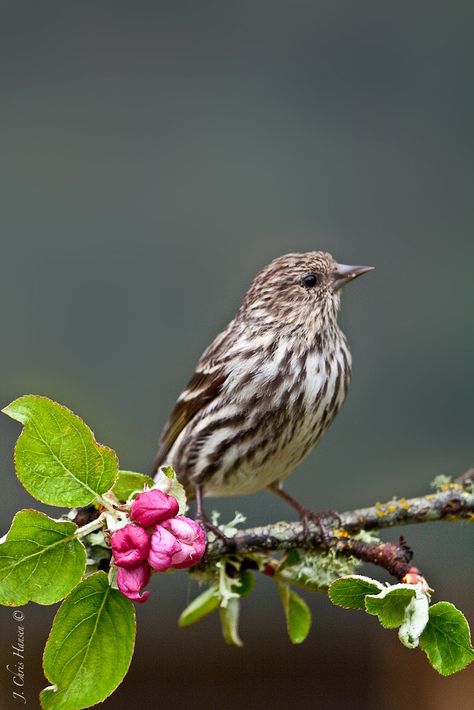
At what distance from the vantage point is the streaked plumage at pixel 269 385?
1950mm

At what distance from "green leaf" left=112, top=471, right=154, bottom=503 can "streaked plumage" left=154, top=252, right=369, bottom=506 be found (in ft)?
2.74

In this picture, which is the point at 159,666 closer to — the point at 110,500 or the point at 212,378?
the point at 212,378

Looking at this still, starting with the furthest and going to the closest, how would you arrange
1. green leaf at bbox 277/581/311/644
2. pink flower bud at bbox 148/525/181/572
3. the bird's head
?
1. the bird's head
2. green leaf at bbox 277/581/311/644
3. pink flower bud at bbox 148/525/181/572

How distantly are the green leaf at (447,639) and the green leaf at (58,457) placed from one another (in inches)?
13.8

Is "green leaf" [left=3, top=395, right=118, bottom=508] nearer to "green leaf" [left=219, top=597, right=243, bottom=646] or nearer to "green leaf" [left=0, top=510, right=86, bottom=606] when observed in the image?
"green leaf" [left=0, top=510, right=86, bottom=606]


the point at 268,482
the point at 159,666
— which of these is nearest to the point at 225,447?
the point at 268,482

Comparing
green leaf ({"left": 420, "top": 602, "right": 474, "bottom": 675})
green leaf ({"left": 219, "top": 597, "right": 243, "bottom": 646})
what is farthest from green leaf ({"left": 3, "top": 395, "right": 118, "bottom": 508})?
green leaf ({"left": 219, "top": 597, "right": 243, "bottom": 646})

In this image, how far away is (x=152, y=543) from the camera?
100 centimetres

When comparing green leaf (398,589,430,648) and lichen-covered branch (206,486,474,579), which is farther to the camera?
lichen-covered branch (206,486,474,579)

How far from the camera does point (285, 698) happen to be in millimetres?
3109

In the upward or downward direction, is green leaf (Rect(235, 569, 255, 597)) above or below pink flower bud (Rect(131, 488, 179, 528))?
below

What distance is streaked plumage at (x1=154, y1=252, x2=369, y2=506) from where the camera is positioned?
1.95m

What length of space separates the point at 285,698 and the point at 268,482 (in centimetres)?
132

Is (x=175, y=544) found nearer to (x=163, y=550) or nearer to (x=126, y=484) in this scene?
(x=163, y=550)
